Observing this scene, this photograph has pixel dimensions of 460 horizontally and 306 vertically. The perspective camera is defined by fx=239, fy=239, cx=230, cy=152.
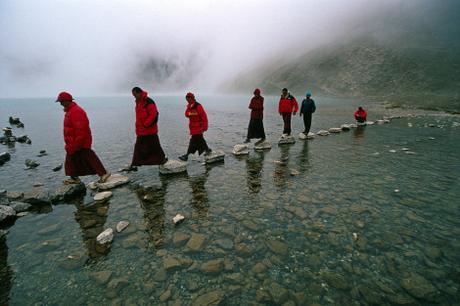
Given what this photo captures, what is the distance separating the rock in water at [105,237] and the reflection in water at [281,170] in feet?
16.9

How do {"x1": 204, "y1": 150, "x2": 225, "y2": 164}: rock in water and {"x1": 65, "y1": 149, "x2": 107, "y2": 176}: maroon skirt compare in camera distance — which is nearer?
{"x1": 65, "y1": 149, "x2": 107, "y2": 176}: maroon skirt

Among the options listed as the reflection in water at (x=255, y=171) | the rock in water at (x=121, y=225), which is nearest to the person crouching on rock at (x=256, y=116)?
the reflection in water at (x=255, y=171)

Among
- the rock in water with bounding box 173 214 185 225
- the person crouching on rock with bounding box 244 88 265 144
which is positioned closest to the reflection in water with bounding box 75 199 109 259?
the rock in water with bounding box 173 214 185 225

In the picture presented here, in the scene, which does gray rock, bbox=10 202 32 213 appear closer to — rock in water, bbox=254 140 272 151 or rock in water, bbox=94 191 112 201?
rock in water, bbox=94 191 112 201

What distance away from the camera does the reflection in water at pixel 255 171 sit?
8.07 meters

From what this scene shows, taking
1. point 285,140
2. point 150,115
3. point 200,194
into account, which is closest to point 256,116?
point 285,140

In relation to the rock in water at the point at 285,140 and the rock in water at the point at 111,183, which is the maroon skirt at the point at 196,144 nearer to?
the rock in water at the point at 111,183

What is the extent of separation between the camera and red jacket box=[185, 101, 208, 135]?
996cm

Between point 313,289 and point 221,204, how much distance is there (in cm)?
345

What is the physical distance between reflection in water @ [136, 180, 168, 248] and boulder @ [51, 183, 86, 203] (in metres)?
1.79

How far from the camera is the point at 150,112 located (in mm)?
8422

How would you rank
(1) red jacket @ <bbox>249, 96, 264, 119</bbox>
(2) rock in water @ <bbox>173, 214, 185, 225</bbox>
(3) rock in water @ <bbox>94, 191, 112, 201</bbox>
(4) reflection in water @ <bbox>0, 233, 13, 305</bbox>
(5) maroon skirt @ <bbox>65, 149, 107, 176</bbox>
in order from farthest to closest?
(1) red jacket @ <bbox>249, 96, 264, 119</bbox> → (5) maroon skirt @ <bbox>65, 149, 107, 176</bbox> → (3) rock in water @ <bbox>94, 191, 112, 201</bbox> → (2) rock in water @ <bbox>173, 214, 185, 225</bbox> → (4) reflection in water @ <bbox>0, 233, 13, 305</bbox>

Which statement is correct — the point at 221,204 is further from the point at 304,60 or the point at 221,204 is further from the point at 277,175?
the point at 304,60

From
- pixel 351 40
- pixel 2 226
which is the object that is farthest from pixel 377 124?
pixel 351 40
